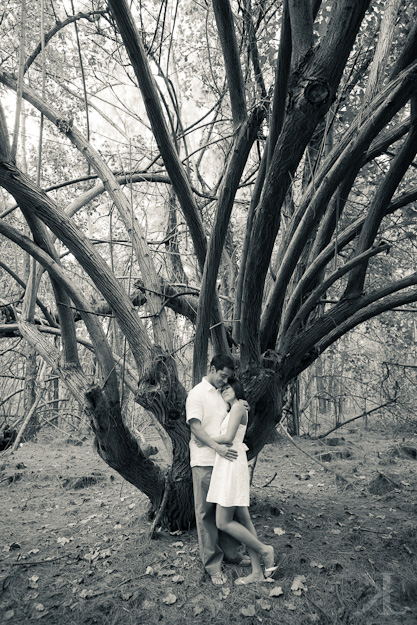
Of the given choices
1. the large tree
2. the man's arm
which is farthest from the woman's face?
the large tree

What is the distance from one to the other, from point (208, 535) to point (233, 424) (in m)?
0.88

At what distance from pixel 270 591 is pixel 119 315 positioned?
2334mm

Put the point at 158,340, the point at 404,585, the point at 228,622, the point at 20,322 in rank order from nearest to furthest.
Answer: the point at 228,622, the point at 404,585, the point at 158,340, the point at 20,322

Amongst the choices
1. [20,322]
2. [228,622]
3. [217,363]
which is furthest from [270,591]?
[20,322]

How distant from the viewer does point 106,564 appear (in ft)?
12.1

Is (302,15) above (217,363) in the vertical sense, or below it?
above

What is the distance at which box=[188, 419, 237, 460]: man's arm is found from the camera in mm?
3398

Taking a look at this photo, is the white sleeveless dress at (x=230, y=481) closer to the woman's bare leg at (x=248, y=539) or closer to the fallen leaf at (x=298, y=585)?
the woman's bare leg at (x=248, y=539)

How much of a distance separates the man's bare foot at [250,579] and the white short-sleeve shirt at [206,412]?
0.80 metres

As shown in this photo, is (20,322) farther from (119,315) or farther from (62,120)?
(62,120)

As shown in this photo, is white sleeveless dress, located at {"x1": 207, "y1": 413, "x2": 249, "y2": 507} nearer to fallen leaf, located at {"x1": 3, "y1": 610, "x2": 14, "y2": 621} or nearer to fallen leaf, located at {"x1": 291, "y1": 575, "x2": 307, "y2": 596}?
fallen leaf, located at {"x1": 291, "y1": 575, "x2": 307, "y2": 596}

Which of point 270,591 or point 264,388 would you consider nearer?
point 270,591

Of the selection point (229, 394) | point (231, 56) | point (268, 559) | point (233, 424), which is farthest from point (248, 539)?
point (231, 56)

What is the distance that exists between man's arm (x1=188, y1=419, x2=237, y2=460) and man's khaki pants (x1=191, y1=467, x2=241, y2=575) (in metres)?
0.27
